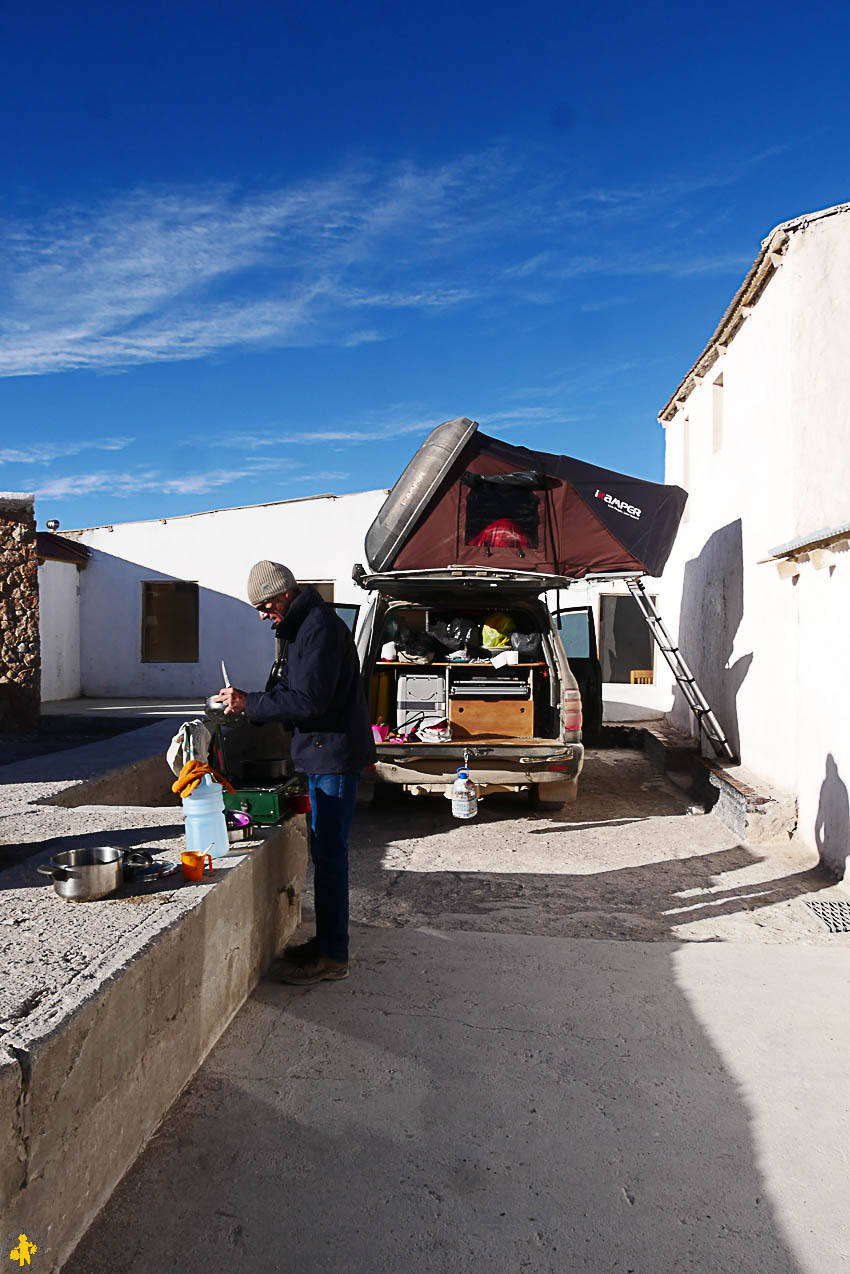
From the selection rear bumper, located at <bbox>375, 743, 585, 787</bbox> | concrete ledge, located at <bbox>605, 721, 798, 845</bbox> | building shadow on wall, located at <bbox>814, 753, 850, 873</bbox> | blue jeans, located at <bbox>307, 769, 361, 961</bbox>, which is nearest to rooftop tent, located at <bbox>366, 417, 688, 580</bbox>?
rear bumper, located at <bbox>375, 743, 585, 787</bbox>

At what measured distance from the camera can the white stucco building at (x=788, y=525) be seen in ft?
19.6

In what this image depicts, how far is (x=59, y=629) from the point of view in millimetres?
16312

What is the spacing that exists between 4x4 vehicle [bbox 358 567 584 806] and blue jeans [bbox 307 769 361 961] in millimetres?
3130

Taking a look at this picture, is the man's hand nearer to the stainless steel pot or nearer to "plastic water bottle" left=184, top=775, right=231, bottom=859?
"plastic water bottle" left=184, top=775, right=231, bottom=859

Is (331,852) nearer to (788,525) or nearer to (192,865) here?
(192,865)

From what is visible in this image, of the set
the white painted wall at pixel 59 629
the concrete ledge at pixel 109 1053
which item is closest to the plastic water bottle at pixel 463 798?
the concrete ledge at pixel 109 1053

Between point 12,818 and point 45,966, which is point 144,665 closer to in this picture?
point 12,818

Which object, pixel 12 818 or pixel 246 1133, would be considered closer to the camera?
pixel 246 1133

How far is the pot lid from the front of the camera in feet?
26.3

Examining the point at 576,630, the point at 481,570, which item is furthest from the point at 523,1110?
the point at 576,630

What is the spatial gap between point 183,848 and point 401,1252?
1861 mm

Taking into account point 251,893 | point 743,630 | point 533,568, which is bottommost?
point 251,893

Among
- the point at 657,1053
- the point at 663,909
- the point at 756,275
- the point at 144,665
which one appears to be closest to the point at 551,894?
the point at 663,909

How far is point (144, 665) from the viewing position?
17.1 m
